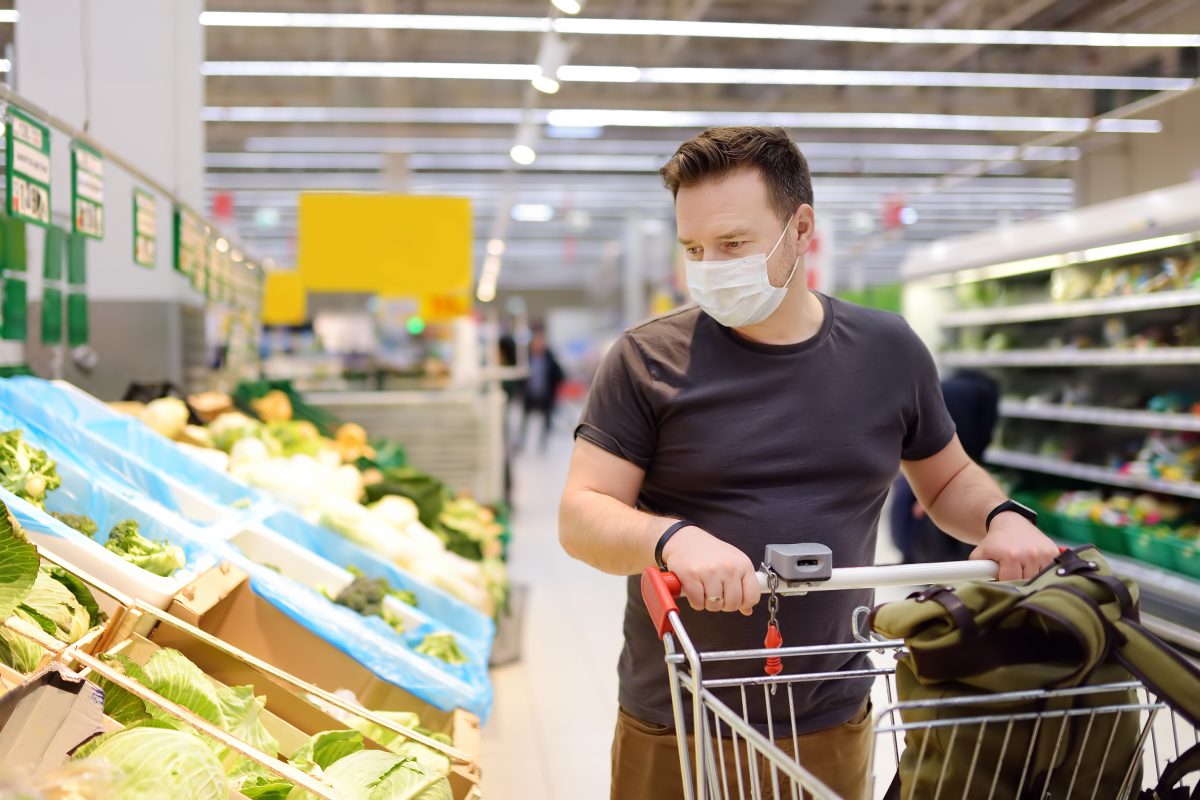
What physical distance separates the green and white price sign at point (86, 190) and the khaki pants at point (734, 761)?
7.98 feet

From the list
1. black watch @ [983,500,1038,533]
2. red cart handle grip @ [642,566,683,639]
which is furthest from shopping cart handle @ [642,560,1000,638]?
black watch @ [983,500,1038,533]

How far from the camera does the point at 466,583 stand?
417 centimetres

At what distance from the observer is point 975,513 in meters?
1.82

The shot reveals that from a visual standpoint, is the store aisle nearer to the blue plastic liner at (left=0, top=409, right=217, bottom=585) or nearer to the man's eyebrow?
the blue plastic liner at (left=0, top=409, right=217, bottom=585)

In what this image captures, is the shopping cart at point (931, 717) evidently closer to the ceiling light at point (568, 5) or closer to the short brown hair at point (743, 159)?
the short brown hair at point (743, 159)

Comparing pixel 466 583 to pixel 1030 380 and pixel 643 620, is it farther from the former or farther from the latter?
pixel 1030 380

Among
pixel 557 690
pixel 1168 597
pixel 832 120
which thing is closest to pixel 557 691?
pixel 557 690

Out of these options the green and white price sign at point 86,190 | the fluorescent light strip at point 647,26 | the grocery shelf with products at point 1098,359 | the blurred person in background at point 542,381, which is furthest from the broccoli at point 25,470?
the blurred person in background at point 542,381

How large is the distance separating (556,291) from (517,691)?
1228 inches

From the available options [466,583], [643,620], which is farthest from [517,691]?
[643,620]

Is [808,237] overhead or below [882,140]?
below

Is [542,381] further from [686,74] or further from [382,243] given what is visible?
[382,243]

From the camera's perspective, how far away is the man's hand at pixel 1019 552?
1520 millimetres

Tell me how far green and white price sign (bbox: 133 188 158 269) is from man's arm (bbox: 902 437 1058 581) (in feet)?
9.98
